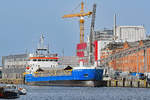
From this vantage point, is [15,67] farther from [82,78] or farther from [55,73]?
[82,78]

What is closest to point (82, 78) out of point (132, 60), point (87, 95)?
point (87, 95)

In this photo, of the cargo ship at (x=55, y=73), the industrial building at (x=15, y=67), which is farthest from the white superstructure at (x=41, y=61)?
the industrial building at (x=15, y=67)

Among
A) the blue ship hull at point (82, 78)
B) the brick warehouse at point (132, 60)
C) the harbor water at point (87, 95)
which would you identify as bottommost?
the harbor water at point (87, 95)

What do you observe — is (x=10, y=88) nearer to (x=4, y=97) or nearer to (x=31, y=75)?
→ (x=4, y=97)

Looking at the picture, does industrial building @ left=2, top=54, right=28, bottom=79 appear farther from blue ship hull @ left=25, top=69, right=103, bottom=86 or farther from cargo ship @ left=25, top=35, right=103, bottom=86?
blue ship hull @ left=25, top=69, right=103, bottom=86

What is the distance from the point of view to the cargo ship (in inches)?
4380

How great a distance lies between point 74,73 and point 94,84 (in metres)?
5.23

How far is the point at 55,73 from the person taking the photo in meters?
123

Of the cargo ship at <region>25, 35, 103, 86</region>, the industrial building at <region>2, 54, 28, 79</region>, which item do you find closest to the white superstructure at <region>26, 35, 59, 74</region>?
the cargo ship at <region>25, 35, 103, 86</region>

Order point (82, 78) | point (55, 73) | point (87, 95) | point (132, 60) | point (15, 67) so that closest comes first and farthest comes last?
point (87, 95)
point (82, 78)
point (55, 73)
point (132, 60)
point (15, 67)

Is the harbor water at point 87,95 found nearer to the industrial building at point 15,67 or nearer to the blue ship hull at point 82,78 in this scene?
the blue ship hull at point 82,78

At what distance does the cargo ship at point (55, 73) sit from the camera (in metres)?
111

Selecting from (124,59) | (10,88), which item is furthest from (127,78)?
(10,88)

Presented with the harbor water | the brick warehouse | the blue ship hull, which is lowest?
the harbor water
